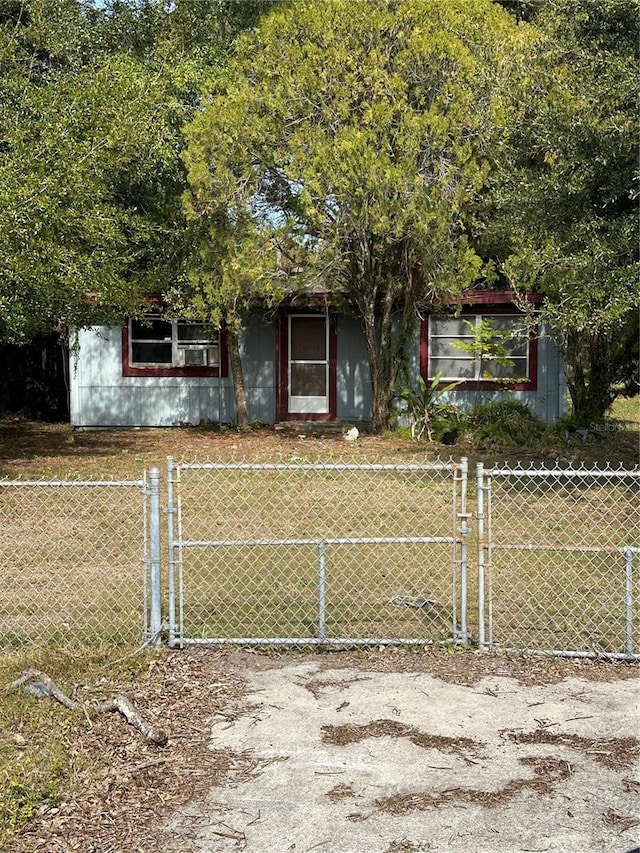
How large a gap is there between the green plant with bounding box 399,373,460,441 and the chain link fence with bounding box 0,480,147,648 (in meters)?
7.74

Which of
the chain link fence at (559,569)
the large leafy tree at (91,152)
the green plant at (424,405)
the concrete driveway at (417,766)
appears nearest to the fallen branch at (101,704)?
the concrete driveway at (417,766)

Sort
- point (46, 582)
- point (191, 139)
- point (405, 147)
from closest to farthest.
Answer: point (46, 582) → point (405, 147) → point (191, 139)

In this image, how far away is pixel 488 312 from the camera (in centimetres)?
1923

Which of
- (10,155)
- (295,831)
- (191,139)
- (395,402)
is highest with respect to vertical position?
(191,139)

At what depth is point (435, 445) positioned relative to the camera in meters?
17.1

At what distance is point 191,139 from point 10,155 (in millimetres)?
5082

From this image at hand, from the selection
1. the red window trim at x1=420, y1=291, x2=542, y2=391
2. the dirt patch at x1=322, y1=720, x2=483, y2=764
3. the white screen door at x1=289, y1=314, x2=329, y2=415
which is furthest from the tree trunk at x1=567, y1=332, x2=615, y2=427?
the dirt patch at x1=322, y1=720, x2=483, y2=764

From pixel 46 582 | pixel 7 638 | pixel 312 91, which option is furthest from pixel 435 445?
pixel 7 638

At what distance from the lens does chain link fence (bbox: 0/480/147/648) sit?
6.41 metres

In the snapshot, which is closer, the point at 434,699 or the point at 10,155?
the point at 434,699

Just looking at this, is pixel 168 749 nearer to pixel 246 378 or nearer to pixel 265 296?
pixel 265 296

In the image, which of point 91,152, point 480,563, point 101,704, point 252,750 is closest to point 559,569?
point 480,563

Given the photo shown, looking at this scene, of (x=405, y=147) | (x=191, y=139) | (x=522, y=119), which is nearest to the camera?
(x=522, y=119)

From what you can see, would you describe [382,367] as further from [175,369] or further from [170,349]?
[170,349]
